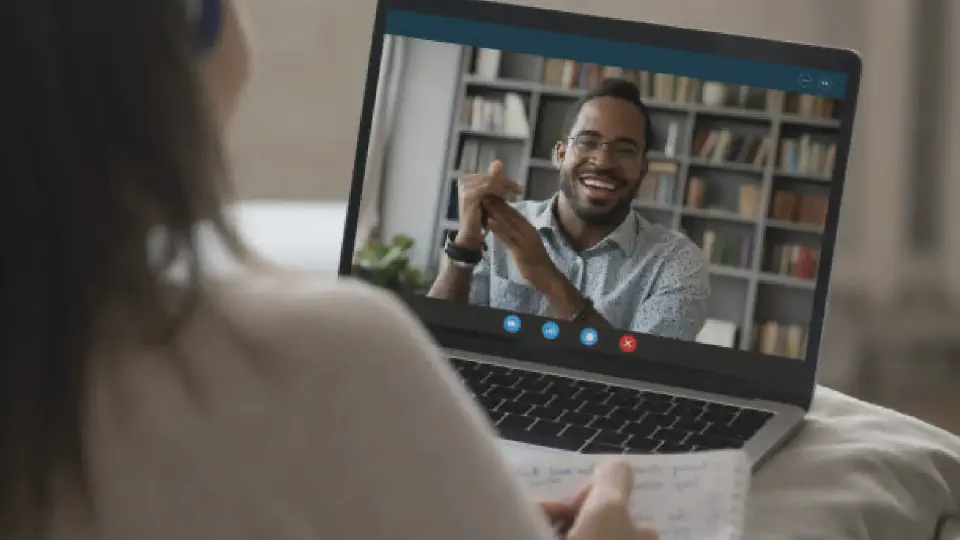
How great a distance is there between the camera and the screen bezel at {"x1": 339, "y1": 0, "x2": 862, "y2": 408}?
105 centimetres

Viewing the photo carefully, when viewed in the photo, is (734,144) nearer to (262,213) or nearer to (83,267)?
(262,213)

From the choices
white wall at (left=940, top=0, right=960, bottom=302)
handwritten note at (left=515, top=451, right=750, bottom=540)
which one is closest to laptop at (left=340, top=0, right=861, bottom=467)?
handwritten note at (left=515, top=451, right=750, bottom=540)

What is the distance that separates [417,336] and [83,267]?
0.12 meters

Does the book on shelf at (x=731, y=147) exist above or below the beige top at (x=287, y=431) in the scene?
above

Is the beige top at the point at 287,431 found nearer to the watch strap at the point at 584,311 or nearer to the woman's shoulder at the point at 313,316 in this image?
the woman's shoulder at the point at 313,316

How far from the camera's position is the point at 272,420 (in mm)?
410

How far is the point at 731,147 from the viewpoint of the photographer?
1.03 metres

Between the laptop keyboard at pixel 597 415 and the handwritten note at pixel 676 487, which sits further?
the laptop keyboard at pixel 597 415

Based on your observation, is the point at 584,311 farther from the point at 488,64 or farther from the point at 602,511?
the point at 602,511

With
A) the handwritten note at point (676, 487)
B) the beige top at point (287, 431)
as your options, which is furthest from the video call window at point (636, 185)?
the beige top at point (287, 431)

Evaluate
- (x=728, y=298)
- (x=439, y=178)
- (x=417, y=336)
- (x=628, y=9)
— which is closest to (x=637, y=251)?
(x=728, y=298)

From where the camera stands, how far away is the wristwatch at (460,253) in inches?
43.1

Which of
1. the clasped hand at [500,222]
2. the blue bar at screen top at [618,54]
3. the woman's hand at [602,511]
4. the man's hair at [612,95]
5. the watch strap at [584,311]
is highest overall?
the blue bar at screen top at [618,54]

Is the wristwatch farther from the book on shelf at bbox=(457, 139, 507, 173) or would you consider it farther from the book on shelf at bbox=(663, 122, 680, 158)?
the book on shelf at bbox=(663, 122, 680, 158)
